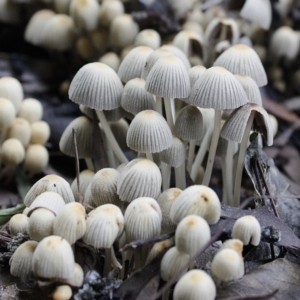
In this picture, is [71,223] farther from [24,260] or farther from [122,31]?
[122,31]

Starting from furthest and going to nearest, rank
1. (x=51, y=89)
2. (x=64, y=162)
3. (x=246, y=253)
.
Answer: (x=51, y=89), (x=64, y=162), (x=246, y=253)

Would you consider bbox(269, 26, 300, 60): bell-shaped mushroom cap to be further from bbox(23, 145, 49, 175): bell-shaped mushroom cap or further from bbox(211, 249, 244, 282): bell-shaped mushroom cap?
bbox(211, 249, 244, 282): bell-shaped mushroom cap

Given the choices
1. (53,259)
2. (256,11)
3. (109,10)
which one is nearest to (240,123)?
(53,259)

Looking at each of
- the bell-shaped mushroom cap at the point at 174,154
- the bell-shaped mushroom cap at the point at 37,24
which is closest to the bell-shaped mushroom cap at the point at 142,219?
the bell-shaped mushroom cap at the point at 174,154

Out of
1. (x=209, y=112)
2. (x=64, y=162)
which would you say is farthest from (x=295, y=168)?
(x=64, y=162)

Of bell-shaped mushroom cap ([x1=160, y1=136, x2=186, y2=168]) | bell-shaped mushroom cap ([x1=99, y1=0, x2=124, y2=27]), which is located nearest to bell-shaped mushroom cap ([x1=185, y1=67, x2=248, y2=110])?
bell-shaped mushroom cap ([x1=160, y1=136, x2=186, y2=168])

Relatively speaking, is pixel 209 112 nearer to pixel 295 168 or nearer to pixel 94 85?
pixel 94 85
